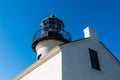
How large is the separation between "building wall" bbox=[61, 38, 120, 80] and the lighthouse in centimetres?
348

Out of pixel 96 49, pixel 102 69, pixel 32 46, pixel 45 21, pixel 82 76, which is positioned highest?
pixel 45 21

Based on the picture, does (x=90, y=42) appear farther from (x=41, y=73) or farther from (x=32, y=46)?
(x=32, y=46)

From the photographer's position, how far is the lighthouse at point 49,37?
1716 centimetres

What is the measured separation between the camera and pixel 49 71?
13.3 metres

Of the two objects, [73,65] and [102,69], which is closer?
[73,65]

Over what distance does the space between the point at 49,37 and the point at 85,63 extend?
473 centimetres

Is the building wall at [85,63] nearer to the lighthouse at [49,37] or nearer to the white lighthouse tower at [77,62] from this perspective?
the white lighthouse tower at [77,62]

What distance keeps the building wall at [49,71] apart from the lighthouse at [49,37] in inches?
89.6

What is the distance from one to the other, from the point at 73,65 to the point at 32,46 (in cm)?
626

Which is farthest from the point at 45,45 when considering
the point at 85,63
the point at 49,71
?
the point at 85,63

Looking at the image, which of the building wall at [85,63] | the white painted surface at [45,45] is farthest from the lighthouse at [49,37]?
the building wall at [85,63]

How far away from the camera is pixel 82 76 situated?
12773 millimetres

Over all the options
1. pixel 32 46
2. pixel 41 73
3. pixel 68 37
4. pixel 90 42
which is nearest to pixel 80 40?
pixel 90 42

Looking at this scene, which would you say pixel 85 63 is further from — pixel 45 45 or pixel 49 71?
pixel 45 45
